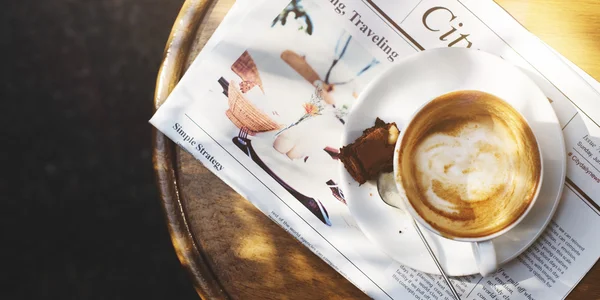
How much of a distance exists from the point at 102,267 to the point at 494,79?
997 mm

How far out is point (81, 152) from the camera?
127 cm

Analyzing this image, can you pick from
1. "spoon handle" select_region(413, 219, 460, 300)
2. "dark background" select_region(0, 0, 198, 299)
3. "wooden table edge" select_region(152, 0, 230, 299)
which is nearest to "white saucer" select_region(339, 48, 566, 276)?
"spoon handle" select_region(413, 219, 460, 300)

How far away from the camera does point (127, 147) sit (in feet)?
4.10

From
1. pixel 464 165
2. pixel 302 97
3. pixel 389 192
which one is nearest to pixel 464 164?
pixel 464 165

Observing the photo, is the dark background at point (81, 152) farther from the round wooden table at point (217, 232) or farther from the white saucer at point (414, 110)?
the white saucer at point (414, 110)

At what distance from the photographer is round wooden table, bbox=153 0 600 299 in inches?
30.0

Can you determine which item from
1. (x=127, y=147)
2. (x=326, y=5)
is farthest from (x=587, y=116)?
(x=127, y=147)

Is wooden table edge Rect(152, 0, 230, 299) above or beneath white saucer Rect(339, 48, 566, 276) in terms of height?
beneath

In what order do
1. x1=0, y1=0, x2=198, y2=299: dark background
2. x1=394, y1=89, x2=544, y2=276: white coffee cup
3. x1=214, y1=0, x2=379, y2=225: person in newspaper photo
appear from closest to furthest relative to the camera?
1. x1=394, y1=89, x2=544, y2=276: white coffee cup
2. x1=214, y1=0, x2=379, y2=225: person in newspaper photo
3. x1=0, y1=0, x2=198, y2=299: dark background

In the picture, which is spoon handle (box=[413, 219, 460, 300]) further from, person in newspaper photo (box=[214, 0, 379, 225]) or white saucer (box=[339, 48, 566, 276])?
person in newspaper photo (box=[214, 0, 379, 225])

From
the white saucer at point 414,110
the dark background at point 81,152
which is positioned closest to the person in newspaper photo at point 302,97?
the white saucer at point 414,110

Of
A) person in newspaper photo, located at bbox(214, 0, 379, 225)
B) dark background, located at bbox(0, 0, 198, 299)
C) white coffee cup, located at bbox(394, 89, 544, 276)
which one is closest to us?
white coffee cup, located at bbox(394, 89, 544, 276)

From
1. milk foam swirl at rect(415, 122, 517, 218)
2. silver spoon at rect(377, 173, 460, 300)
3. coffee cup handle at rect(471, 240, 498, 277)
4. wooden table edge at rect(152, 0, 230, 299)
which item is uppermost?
milk foam swirl at rect(415, 122, 517, 218)

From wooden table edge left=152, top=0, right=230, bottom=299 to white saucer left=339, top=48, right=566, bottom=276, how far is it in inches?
9.5
